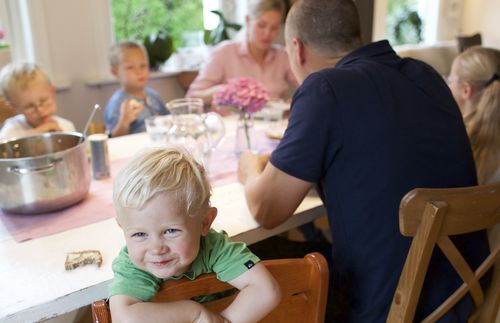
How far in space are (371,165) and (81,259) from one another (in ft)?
2.18

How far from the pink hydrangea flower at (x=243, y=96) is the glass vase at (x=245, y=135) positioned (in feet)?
0.20

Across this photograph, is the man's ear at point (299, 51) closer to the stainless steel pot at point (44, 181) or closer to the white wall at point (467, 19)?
the stainless steel pot at point (44, 181)

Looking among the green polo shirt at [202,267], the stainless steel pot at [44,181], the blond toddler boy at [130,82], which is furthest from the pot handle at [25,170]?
the blond toddler boy at [130,82]

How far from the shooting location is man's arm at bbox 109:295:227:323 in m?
0.71

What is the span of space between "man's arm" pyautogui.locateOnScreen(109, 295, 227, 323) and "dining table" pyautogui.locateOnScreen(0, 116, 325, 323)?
0.19 metres

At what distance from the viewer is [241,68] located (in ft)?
9.41

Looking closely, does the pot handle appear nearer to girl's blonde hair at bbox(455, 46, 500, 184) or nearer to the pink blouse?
girl's blonde hair at bbox(455, 46, 500, 184)

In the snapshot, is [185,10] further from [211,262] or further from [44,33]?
[211,262]

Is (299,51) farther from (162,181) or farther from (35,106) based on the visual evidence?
(35,106)

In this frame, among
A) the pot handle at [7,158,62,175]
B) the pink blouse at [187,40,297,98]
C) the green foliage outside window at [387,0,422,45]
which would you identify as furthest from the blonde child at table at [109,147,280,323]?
the green foliage outside window at [387,0,422,45]

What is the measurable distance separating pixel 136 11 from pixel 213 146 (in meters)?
2.07

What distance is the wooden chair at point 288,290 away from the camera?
2.41 feet

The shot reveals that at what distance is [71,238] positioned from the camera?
1081 mm

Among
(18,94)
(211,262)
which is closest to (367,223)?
(211,262)
